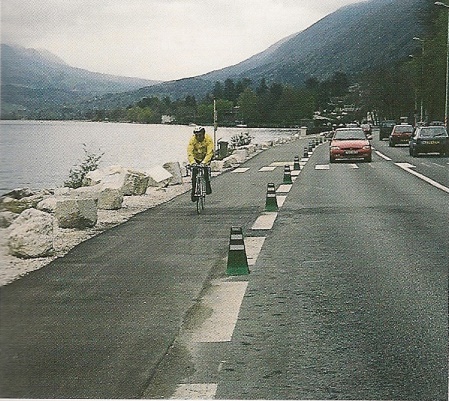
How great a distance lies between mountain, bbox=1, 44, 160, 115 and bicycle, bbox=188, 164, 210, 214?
358 inches

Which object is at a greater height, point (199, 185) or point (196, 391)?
point (196, 391)

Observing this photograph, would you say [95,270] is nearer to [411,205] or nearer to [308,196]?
[411,205]

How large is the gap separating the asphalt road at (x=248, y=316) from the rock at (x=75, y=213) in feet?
2.72

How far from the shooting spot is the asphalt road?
170 inches

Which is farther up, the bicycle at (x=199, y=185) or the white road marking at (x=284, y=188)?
the bicycle at (x=199, y=185)

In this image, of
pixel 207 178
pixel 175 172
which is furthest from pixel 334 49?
pixel 175 172

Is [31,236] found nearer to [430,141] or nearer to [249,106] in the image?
[249,106]

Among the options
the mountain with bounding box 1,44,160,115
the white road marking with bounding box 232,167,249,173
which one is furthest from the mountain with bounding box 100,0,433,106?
the white road marking with bounding box 232,167,249,173

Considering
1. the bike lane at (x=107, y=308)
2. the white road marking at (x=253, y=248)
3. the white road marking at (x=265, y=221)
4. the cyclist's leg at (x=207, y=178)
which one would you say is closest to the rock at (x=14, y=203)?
the bike lane at (x=107, y=308)

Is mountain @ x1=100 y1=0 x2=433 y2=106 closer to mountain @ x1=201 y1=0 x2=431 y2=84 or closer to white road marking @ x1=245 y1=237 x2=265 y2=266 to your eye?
mountain @ x1=201 y1=0 x2=431 y2=84

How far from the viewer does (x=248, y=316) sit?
6.13m

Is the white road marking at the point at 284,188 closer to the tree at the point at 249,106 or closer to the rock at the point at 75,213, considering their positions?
the rock at the point at 75,213

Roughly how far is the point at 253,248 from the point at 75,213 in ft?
11.1

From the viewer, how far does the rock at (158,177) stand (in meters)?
20.5
